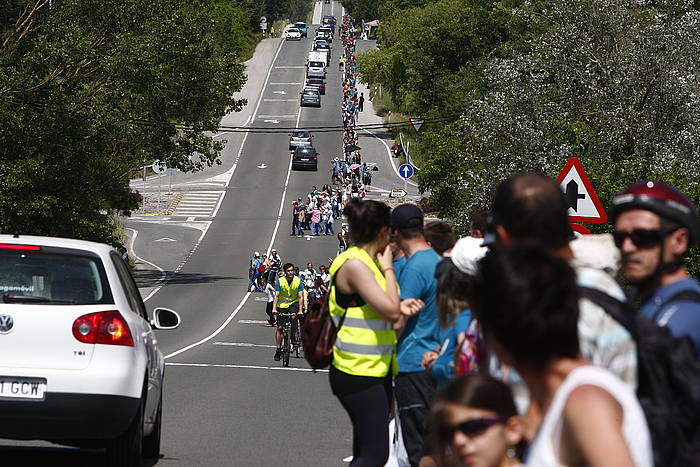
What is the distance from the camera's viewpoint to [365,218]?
289 inches

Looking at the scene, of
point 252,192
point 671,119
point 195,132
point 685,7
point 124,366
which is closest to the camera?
point 124,366

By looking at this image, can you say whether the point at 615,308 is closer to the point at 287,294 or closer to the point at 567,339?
the point at 567,339

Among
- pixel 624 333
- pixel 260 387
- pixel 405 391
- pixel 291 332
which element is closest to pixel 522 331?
pixel 624 333

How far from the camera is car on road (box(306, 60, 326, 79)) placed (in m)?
122

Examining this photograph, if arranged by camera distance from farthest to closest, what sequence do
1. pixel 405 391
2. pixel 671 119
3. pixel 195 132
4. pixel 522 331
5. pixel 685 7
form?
1. pixel 195 132
2. pixel 685 7
3. pixel 671 119
4. pixel 405 391
5. pixel 522 331

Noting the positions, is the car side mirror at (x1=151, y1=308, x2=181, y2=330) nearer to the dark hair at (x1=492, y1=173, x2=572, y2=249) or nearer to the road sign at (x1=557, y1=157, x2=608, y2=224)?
the road sign at (x1=557, y1=157, x2=608, y2=224)

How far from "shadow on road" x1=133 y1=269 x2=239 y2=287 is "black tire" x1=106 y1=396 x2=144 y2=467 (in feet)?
125

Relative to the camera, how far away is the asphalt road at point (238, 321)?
472 inches

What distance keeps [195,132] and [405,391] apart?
146ft

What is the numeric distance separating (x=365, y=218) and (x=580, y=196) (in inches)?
260

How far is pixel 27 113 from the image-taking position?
39.6 meters

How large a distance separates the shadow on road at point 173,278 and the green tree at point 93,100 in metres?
2.62

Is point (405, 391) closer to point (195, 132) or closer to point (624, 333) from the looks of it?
point (624, 333)

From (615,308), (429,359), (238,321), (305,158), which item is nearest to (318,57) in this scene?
(305,158)
